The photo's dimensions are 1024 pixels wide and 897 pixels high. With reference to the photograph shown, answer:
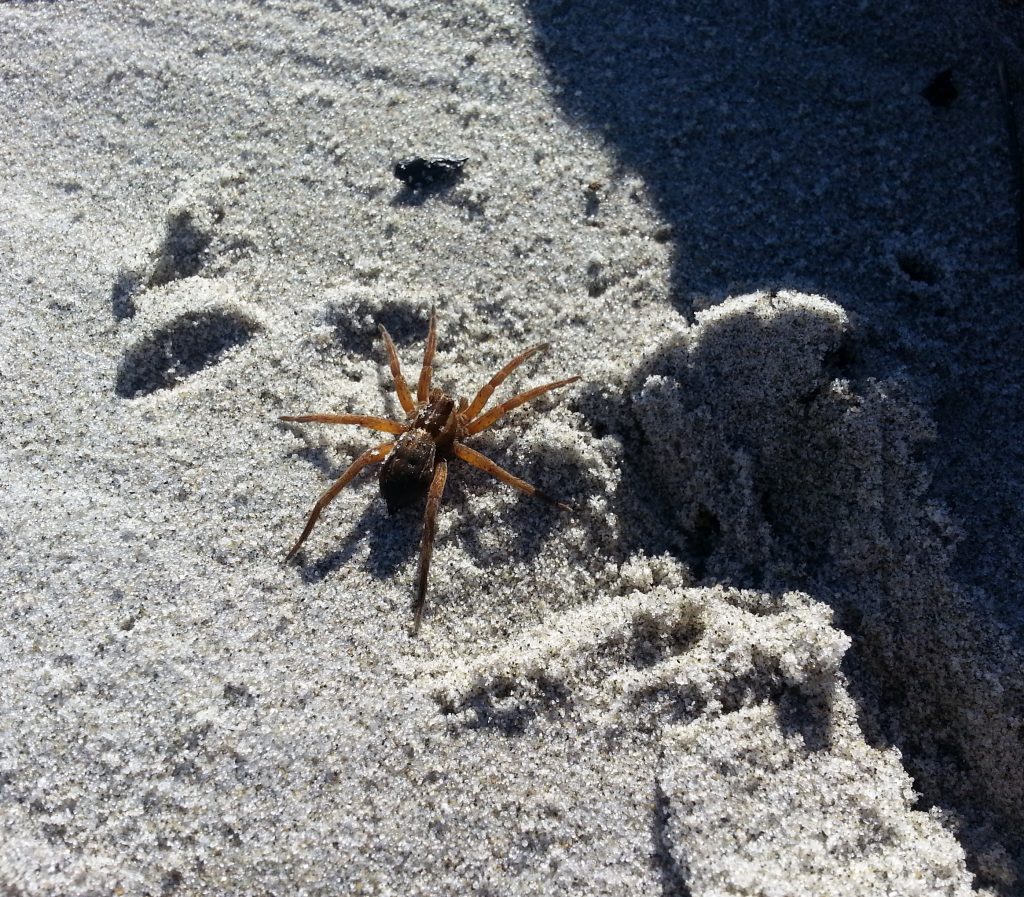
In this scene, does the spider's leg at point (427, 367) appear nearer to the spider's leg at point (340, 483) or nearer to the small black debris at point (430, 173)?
the spider's leg at point (340, 483)

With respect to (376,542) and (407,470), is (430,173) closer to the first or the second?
(407,470)

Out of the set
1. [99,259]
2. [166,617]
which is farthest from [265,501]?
[99,259]

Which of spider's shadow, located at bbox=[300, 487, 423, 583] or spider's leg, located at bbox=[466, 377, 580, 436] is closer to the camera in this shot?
spider's shadow, located at bbox=[300, 487, 423, 583]

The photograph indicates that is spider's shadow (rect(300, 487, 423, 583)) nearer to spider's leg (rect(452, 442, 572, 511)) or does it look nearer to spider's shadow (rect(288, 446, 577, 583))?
spider's shadow (rect(288, 446, 577, 583))

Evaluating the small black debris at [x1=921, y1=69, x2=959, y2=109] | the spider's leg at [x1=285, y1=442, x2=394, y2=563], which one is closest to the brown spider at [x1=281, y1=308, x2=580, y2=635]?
the spider's leg at [x1=285, y1=442, x2=394, y2=563]

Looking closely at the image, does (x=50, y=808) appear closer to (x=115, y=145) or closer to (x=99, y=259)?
(x=99, y=259)

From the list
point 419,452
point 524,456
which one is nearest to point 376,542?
point 419,452

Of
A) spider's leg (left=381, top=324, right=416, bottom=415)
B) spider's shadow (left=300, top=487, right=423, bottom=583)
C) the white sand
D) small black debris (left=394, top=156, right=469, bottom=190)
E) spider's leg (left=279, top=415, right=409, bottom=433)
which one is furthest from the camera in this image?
small black debris (left=394, top=156, right=469, bottom=190)
